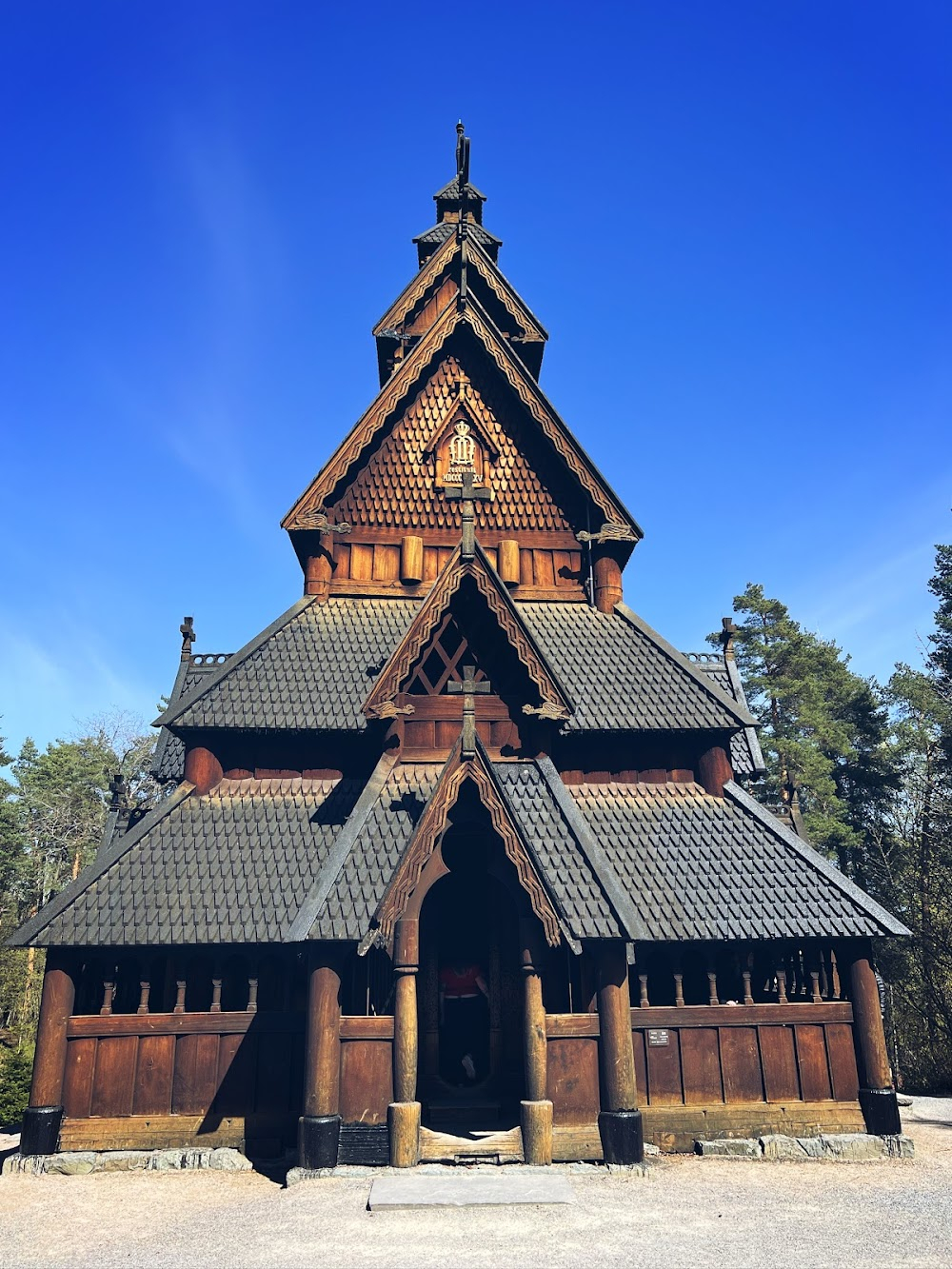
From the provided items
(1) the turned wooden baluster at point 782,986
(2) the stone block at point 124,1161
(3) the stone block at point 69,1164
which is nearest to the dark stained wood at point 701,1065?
(1) the turned wooden baluster at point 782,986

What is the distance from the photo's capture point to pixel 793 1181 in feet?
32.0

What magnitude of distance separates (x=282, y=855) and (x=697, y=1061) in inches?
251

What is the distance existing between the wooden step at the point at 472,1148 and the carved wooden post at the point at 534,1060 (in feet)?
0.53

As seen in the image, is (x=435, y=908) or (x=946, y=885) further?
(x=946, y=885)

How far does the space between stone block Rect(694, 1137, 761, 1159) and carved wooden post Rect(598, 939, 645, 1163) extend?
45.8 inches

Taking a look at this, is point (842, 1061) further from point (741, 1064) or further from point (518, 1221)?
point (518, 1221)

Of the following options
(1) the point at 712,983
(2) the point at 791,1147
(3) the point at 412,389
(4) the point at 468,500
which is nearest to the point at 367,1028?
(1) the point at 712,983

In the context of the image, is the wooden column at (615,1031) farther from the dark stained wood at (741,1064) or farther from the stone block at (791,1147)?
the stone block at (791,1147)

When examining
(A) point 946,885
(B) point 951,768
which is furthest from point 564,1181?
(B) point 951,768

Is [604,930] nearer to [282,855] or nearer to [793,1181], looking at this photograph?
[793,1181]

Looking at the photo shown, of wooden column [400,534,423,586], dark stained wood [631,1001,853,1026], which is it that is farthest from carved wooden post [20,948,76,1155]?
wooden column [400,534,423,586]

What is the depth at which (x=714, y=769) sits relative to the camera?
13828mm

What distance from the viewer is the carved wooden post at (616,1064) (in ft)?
33.3

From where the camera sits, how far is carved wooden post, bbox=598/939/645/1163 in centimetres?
1016
